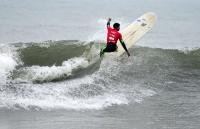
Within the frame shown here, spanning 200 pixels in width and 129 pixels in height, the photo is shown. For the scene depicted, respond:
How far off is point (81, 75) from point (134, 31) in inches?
154

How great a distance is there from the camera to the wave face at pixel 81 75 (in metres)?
10.7

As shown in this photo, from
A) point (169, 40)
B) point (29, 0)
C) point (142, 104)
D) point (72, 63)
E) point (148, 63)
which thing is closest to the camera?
point (142, 104)

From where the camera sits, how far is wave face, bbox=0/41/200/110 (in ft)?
35.0

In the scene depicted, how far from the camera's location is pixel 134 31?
1594 centimetres

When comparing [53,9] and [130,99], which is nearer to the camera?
[130,99]

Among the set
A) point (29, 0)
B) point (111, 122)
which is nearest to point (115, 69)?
point (111, 122)

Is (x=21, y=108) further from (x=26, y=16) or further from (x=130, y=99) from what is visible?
(x=26, y=16)

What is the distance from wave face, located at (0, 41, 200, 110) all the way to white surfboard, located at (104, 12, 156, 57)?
18.4 inches

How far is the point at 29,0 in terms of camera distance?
40031mm

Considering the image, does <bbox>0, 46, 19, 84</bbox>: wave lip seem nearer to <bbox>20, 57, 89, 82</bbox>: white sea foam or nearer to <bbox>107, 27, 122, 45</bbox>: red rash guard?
<bbox>20, 57, 89, 82</bbox>: white sea foam

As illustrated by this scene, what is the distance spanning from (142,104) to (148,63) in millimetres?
4296

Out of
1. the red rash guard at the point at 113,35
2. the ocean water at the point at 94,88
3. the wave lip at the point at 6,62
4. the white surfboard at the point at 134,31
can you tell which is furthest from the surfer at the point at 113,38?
the wave lip at the point at 6,62

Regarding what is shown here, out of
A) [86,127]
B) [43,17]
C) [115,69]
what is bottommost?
[86,127]

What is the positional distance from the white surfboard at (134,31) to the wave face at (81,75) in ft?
1.54
